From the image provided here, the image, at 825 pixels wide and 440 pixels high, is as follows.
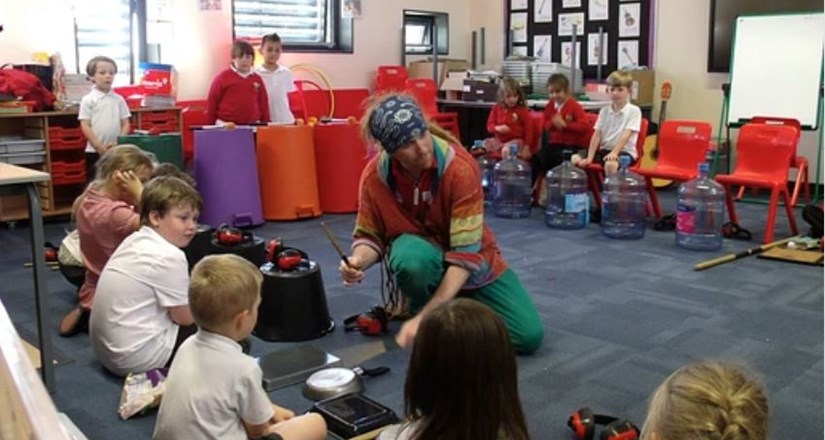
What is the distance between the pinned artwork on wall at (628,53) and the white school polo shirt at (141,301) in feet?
18.7

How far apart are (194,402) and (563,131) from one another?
15.0 ft

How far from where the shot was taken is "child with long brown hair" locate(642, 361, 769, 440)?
111 cm

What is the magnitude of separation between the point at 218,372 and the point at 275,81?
15.2ft

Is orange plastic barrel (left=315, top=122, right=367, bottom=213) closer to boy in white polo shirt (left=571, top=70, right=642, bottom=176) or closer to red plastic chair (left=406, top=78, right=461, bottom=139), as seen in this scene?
boy in white polo shirt (left=571, top=70, right=642, bottom=176)

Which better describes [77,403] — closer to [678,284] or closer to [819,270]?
[678,284]

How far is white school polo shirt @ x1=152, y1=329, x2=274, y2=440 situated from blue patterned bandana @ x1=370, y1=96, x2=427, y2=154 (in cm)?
83

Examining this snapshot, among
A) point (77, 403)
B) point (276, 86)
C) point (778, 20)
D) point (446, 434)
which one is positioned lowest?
point (77, 403)

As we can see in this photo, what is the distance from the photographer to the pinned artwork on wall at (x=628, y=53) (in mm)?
7453

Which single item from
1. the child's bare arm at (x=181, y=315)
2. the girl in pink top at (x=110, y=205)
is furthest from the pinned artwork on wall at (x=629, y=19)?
the child's bare arm at (x=181, y=315)

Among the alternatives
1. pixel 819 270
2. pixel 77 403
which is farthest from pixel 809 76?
pixel 77 403

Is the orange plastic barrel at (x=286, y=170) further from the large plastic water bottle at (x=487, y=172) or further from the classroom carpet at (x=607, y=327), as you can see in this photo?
the large plastic water bottle at (x=487, y=172)

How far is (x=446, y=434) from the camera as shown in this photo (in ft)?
4.65

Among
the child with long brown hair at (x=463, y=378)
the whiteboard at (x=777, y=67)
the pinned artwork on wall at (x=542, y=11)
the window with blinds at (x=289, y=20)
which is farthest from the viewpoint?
the pinned artwork on wall at (x=542, y=11)

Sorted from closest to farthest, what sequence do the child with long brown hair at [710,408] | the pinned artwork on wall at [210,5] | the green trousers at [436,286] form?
the child with long brown hair at [710,408]
the green trousers at [436,286]
the pinned artwork on wall at [210,5]
